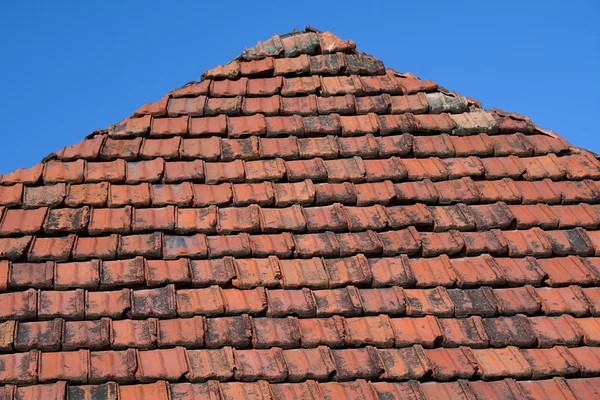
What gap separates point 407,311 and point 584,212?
165 cm

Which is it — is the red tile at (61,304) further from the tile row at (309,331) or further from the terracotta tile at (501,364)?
the terracotta tile at (501,364)

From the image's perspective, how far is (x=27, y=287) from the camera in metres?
5.18

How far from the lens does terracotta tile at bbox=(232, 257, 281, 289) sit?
5297 mm

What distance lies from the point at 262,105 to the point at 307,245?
53.4 inches

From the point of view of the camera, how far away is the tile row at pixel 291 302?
507 cm

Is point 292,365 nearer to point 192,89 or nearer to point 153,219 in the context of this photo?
point 153,219

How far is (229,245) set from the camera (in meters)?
5.49

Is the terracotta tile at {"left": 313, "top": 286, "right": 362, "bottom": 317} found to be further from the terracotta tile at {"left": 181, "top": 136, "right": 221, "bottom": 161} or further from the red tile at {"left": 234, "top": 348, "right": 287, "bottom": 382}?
the terracotta tile at {"left": 181, "top": 136, "right": 221, "bottom": 161}

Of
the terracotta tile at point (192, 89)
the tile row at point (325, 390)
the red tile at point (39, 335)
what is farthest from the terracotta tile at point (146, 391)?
the terracotta tile at point (192, 89)

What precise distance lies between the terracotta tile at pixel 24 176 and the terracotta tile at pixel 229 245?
4.10 feet

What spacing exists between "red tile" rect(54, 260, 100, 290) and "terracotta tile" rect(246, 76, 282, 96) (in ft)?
6.29

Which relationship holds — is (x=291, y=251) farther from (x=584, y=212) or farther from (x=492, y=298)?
(x=584, y=212)

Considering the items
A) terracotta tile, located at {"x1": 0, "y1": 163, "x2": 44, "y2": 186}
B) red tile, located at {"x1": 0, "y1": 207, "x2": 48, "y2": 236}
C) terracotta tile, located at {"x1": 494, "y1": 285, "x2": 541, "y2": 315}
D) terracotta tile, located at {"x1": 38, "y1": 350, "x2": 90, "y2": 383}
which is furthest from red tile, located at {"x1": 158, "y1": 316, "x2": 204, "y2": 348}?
terracotta tile, located at {"x1": 494, "y1": 285, "x2": 541, "y2": 315}

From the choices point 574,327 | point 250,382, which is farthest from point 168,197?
point 574,327
